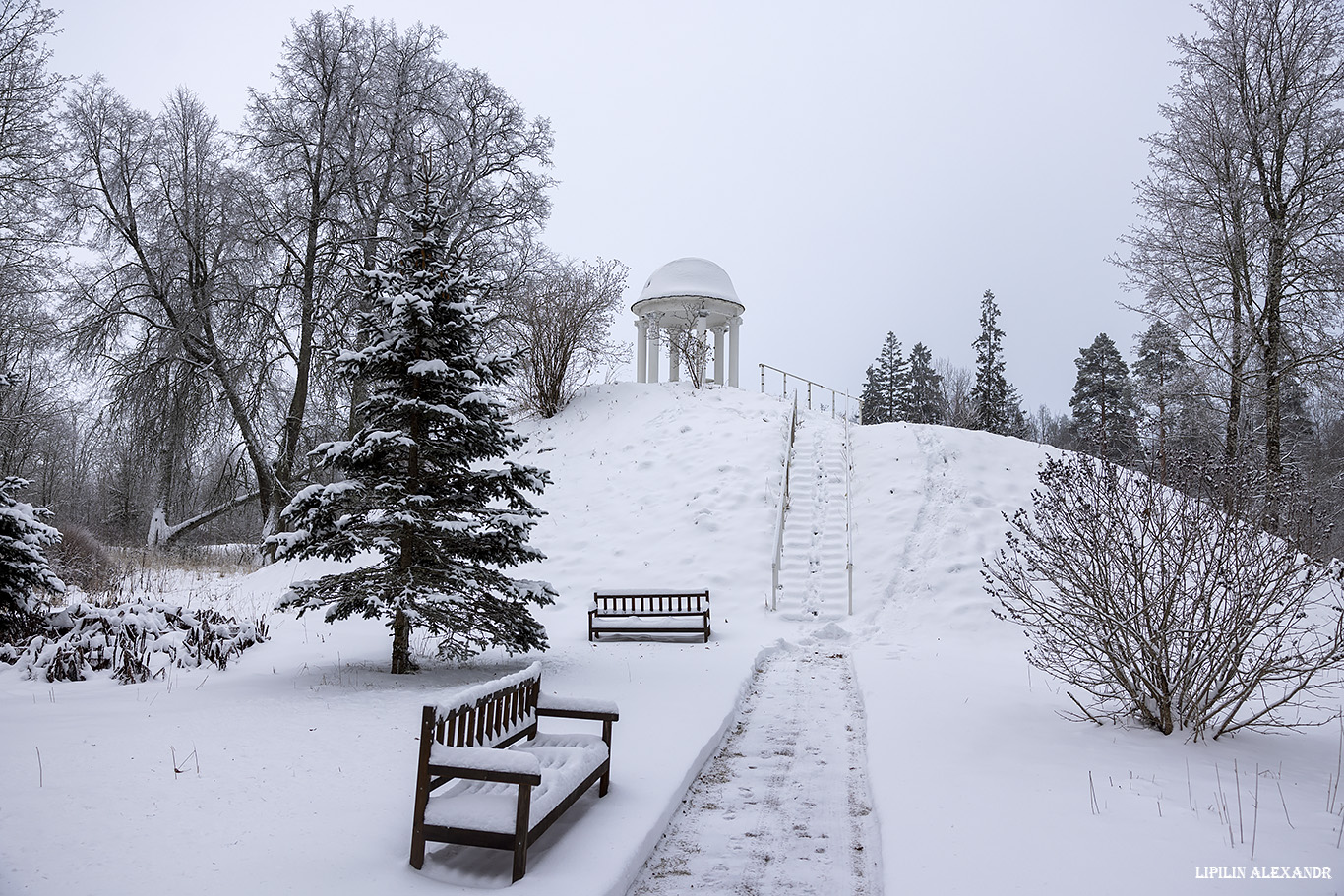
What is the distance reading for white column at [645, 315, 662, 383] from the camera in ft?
85.2

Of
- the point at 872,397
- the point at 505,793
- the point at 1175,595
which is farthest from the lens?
the point at 872,397

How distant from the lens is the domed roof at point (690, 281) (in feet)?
86.4

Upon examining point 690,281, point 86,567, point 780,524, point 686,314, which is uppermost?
point 690,281

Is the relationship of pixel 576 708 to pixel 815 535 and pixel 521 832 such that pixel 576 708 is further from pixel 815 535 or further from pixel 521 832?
pixel 815 535

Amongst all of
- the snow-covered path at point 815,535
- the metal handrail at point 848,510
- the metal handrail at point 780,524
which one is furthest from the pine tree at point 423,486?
the metal handrail at point 848,510

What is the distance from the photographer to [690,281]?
2661cm

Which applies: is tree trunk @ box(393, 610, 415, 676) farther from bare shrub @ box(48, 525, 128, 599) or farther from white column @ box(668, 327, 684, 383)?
white column @ box(668, 327, 684, 383)

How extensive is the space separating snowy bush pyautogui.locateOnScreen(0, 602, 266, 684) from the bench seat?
5138 millimetres

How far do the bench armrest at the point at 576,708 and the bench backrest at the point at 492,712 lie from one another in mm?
101

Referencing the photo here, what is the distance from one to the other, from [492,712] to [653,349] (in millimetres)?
22638

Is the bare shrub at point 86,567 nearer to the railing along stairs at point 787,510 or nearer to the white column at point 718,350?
the railing along stairs at point 787,510

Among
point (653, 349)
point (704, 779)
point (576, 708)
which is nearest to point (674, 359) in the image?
point (653, 349)

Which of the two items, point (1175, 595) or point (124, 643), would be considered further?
point (124, 643)

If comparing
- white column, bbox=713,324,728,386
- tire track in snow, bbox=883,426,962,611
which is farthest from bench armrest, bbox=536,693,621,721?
white column, bbox=713,324,728,386
